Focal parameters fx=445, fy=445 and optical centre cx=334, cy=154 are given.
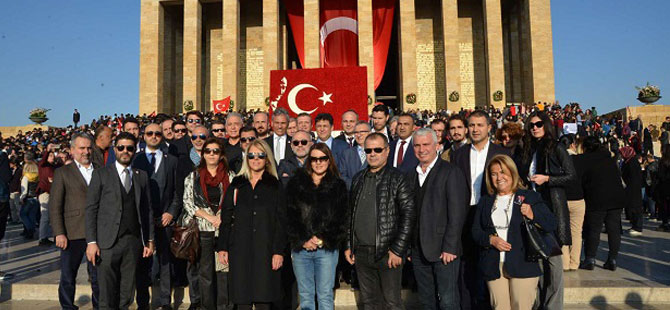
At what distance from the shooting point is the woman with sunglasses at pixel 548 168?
4641mm

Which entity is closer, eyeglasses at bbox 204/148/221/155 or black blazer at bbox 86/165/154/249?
black blazer at bbox 86/165/154/249

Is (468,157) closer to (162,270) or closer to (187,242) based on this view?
(187,242)

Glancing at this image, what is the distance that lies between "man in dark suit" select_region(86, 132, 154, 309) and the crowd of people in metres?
0.01

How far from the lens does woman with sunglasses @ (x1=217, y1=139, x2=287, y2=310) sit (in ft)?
13.0

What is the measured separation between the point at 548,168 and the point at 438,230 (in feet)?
5.55

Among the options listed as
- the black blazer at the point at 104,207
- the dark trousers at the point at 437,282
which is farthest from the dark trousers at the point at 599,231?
the black blazer at the point at 104,207

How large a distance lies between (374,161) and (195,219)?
6.50ft

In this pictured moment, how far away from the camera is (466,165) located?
455 centimetres

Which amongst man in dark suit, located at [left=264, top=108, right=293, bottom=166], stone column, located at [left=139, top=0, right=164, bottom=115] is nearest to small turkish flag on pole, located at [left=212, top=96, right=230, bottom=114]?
stone column, located at [left=139, top=0, right=164, bottom=115]

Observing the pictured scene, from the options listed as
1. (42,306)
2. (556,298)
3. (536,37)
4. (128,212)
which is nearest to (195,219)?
(128,212)

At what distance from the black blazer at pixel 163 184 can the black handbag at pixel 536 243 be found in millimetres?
3551

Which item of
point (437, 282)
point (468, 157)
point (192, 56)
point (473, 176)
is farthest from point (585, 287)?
point (192, 56)

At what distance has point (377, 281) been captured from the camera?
3975mm

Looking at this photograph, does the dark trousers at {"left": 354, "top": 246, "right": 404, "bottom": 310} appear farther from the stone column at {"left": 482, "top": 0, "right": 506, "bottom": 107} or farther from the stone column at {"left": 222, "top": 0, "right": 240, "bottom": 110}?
the stone column at {"left": 222, "top": 0, "right": 240, "bottom": 110}
